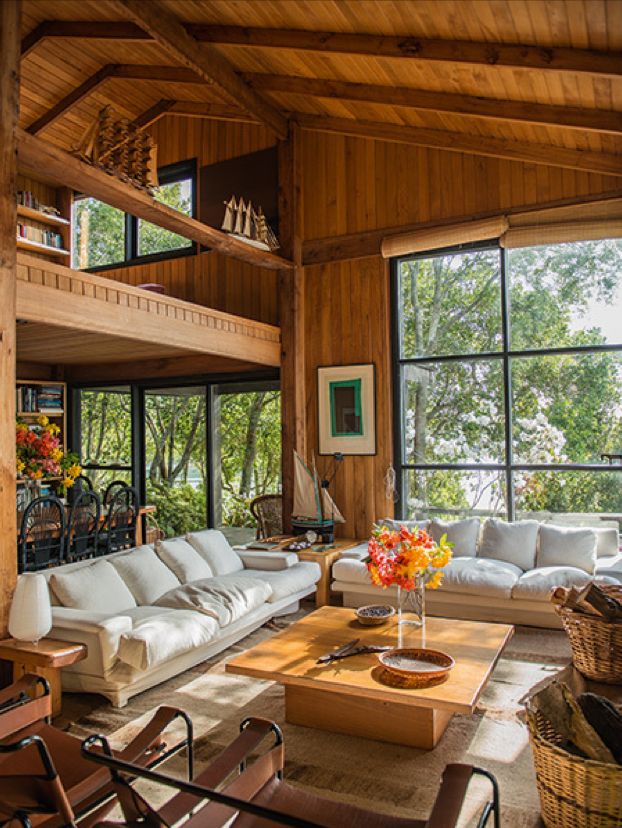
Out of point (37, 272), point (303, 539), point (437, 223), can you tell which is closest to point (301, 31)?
point (437, 223)

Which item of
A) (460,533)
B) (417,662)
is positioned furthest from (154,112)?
(417,662)

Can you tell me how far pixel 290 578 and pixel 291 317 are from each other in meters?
2.77

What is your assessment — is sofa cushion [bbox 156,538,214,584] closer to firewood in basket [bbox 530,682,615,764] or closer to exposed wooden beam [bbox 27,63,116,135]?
firewood in basket [bbox 530,682,615,764]

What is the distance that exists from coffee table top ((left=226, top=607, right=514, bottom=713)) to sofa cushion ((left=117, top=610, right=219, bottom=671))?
1.38ft

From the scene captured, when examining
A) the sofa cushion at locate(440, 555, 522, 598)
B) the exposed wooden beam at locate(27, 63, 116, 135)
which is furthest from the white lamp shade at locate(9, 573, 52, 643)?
the exposed wooden beam at locate(27, 63, 116, 135)

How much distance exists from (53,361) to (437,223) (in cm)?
471

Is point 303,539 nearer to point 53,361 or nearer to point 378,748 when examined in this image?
point 378,748

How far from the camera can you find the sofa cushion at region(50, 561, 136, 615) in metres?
3.79

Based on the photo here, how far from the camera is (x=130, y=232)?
25.7ft

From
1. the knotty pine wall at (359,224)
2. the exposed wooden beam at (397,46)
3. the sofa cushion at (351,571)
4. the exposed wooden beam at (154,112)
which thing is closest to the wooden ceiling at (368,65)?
the exposed wooden beam at (397,46)

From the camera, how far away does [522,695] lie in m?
3.69

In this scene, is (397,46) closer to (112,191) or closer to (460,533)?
(112,191)

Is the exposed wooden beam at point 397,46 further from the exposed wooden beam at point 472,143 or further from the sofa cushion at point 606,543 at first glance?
the sofa cushion at point 606,543

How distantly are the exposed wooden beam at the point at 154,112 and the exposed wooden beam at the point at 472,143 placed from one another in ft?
5.70
